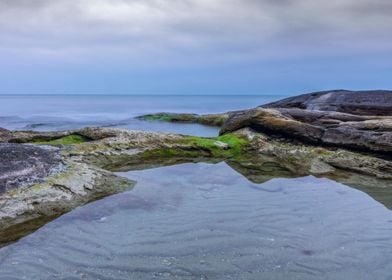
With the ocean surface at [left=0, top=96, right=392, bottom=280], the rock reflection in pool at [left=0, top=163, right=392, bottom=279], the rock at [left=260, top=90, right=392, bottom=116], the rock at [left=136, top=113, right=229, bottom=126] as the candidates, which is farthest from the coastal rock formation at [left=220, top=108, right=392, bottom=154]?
the rock at [left=136, top=113, right=229, bottom=126]

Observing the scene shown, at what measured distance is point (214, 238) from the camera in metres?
7.58

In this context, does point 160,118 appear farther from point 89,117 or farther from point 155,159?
point 155,159

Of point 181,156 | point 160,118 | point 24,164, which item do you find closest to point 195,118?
point 160,118

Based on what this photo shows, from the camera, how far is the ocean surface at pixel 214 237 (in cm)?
626

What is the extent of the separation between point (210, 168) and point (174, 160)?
1836 millimetres

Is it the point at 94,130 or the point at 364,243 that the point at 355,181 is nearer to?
the point at 364,243

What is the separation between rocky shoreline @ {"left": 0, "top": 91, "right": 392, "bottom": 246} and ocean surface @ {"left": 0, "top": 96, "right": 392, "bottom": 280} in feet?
2.40

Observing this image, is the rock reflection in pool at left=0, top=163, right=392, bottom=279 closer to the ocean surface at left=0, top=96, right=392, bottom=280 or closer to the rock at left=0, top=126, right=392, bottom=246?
the ocean surface at left=0, top=96, right=392, bottom=280

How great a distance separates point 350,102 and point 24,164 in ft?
76.3

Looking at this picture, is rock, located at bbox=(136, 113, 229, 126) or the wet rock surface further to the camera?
rock, located at bbox=(136, 113, 229, 126)

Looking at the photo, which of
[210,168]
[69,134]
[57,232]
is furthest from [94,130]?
[57,232]

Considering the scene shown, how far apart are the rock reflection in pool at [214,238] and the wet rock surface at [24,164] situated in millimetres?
1769

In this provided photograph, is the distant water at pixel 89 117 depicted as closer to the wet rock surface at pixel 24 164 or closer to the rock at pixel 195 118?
the rock at pixel 195 118

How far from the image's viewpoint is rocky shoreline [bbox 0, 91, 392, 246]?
9347mm
